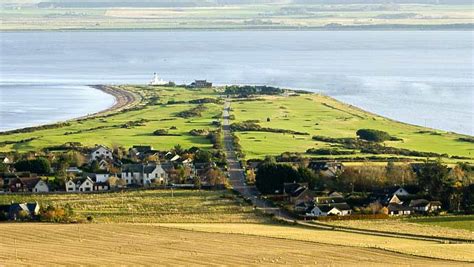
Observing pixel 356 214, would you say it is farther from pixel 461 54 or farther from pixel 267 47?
pixel 267 47

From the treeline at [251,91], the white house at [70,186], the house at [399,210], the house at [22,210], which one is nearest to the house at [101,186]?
the white house at [70,186]

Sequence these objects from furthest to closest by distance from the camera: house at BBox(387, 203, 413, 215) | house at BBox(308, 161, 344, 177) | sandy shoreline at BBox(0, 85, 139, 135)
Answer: sandy shoreline at BBox(0, 85, 139, 135), house at BBox(308, 161, 344, 177), house at BBox(387, 203, 413, 215)

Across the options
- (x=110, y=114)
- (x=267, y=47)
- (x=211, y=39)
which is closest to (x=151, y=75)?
(x=110, y=114)

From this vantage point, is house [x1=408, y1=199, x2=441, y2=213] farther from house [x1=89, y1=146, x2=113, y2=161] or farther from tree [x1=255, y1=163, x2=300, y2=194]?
house [x1=89, y1=146, x2=113, y2=161]

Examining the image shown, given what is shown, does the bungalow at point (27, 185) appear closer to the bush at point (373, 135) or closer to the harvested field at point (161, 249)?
the harvested field at point (161, 249)

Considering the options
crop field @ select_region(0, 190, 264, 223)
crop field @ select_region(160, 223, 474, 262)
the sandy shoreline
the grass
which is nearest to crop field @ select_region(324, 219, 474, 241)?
the grass

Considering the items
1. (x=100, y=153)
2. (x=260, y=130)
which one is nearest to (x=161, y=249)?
(x=100, y=153)

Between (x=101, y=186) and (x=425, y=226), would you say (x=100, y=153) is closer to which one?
(x=101, y=186)
